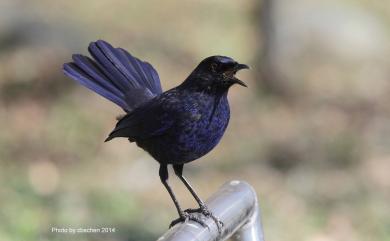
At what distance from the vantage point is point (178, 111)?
Result: 3.67 m

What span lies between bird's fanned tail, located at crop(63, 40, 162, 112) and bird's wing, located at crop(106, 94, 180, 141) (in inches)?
9.7

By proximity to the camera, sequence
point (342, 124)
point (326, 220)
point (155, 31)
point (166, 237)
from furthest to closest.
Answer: point (155, 31)
point (342, 124)
point (326, 220)
point (166, 237)

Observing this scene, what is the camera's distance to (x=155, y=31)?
11.8 metres

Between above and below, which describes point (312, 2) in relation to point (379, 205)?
above

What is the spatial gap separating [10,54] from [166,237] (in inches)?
302

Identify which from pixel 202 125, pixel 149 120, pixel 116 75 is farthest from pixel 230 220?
pixel 116 75

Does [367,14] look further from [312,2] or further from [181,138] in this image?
[181,138]

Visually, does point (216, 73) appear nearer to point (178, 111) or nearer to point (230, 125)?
point (178, 111)

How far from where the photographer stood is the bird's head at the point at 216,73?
3.56 meters

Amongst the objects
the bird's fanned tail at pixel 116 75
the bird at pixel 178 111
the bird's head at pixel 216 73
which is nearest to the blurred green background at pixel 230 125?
the bird's fanned tail at pixel 116 75

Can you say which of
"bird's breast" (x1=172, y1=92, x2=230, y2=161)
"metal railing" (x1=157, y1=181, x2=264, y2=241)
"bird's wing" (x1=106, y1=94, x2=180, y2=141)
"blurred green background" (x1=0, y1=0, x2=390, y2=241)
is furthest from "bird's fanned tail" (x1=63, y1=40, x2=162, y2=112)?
"blurred green background" (x1=0, y1=0, x2=390, y2=241)

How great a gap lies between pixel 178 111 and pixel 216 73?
0.80 ft

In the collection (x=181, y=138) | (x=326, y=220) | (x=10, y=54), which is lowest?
(x=326, y=220)

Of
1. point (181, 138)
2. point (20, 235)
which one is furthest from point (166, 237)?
point (20, 235)
